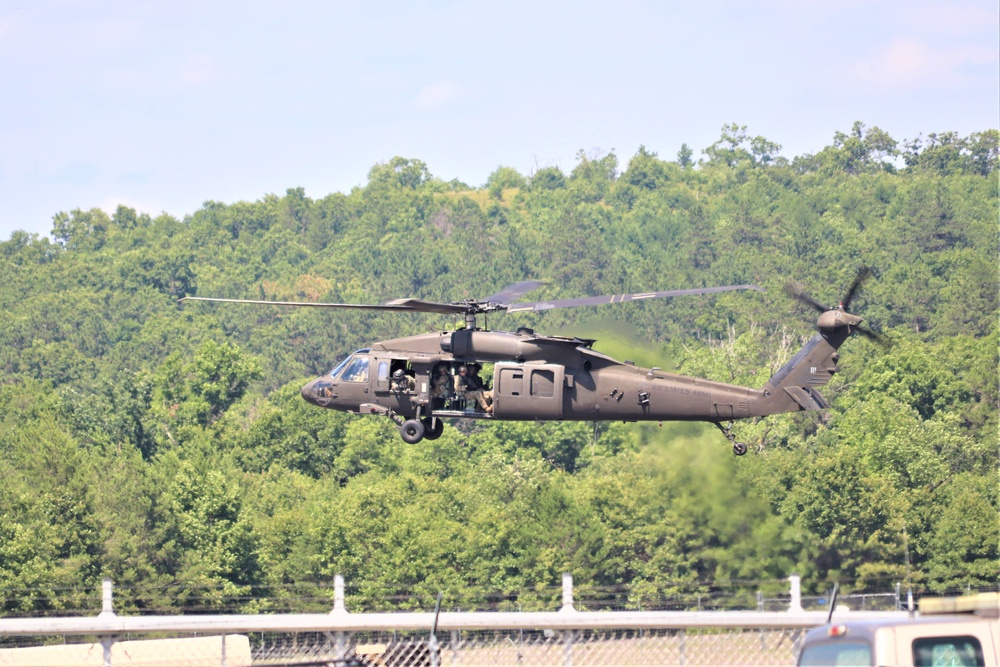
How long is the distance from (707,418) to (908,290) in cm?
11817

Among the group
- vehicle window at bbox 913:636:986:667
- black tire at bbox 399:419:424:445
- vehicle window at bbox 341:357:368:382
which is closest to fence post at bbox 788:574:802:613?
vehicle window at bbox 913:636:986:667

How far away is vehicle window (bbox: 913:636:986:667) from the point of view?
14.2 metres

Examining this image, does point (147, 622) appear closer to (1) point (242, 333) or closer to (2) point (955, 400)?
(2) point (955, 400)

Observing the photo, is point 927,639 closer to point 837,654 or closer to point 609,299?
point 837,654

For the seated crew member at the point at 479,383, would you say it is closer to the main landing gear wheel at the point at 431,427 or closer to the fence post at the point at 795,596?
the main landing gear wheel at the point at 431,427

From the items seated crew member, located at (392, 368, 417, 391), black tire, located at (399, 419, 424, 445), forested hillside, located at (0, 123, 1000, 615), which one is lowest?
forested hillside, located at (0, 123, 1000, 615)

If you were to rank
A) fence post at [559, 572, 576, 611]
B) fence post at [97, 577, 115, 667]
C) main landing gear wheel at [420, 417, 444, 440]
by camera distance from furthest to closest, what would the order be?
main landing gear wheel at [420, 417, 444, 440]
fence post at [559, 572, 576, 611]
fence post at [97, 577, 115, 667]

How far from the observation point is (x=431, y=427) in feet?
113

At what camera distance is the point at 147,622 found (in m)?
19.8

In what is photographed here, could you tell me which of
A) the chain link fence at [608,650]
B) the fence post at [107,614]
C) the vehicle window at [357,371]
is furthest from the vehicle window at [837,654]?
the vehicle window at [357,371]

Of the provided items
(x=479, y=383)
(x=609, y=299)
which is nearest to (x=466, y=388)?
(x=479, y=383)

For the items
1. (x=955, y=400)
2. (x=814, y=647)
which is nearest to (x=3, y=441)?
(x=955, y=400)

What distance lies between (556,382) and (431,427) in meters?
3.38

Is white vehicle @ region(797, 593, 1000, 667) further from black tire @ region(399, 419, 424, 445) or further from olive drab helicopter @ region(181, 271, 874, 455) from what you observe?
black tire @ region(399, 419, 424, 445)
